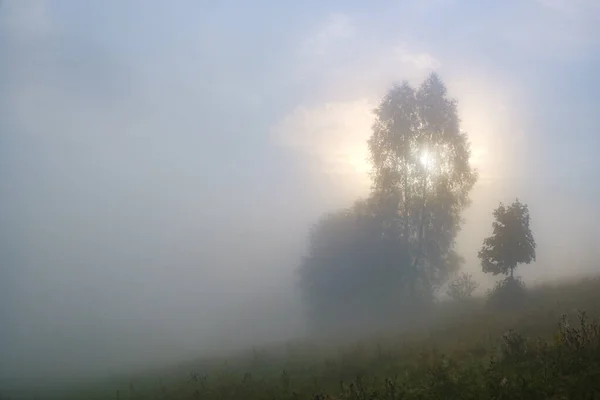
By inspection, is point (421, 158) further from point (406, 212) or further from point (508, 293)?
point (508, 293)

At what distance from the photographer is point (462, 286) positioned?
42.6 metres

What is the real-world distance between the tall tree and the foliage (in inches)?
2.6

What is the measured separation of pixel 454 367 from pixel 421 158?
21.5m

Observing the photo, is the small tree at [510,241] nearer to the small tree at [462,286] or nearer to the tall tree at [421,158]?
the tall tree at [421,158]

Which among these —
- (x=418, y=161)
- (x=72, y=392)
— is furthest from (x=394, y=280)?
(x=72, y=392)

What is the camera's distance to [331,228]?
142 feet

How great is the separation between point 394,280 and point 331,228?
9.66 metres

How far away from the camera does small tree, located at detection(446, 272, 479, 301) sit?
1655 inches

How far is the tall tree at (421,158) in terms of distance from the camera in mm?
31625

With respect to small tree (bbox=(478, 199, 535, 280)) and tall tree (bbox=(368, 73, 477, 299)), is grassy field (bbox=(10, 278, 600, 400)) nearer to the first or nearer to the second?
small tree (bbox=(478, 199, 535, 280))

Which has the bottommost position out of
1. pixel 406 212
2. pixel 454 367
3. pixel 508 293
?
pixel 454 367

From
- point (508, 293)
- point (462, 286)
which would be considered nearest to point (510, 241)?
point (508, 293)

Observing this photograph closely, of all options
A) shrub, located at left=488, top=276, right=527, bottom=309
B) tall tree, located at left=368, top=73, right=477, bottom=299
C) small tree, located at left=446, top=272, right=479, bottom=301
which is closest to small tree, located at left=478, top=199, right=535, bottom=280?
shrub, located at left=488, top=276, right=527, bottom=309

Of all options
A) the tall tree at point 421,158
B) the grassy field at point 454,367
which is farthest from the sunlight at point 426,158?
the grassy field at point 454,367
